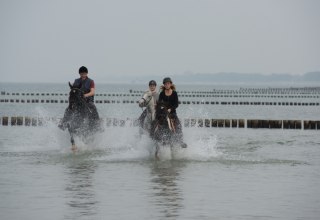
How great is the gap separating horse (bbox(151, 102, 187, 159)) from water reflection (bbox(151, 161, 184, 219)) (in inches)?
22.1

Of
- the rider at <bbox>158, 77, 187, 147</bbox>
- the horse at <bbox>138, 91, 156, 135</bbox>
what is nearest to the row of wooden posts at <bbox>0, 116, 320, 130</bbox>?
the horse at <bbox>138, 91, 156, 135</bbox>

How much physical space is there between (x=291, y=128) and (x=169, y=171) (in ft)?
87.2

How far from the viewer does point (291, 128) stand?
4388 cm

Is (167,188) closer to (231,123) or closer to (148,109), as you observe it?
(148,109)

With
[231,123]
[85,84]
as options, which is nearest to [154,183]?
[85,84]

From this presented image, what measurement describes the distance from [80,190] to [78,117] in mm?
8434

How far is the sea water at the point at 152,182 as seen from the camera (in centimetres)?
1219

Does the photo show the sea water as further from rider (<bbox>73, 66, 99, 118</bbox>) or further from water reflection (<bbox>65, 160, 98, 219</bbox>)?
rider (<bbox>73, 66, 99, 118</bbox>)

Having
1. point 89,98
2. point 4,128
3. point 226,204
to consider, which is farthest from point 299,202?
point 4,128

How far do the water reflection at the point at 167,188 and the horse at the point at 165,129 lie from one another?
1.84 feet

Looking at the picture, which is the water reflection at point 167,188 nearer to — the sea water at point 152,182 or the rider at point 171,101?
the sea water at point 152,182

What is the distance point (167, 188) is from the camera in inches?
591

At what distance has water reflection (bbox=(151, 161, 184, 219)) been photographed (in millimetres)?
12305

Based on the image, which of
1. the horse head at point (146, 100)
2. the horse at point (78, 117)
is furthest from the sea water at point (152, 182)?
the horse head at point (146, 100)
